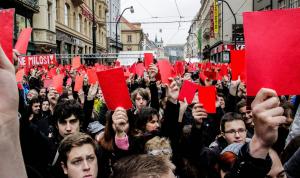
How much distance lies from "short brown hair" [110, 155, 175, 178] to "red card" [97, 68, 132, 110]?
1781mm

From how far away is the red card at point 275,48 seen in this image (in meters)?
1.51

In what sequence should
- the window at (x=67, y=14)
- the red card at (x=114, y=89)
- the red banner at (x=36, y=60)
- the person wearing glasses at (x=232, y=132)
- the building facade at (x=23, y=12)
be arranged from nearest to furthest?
the red card at (x=114, y=89)
the person wearing glasses at (x=232, y=132)
the red banner at (x=36, y=60)
the building facade at (x=23, y=12)
the window at (x=67, y=14)

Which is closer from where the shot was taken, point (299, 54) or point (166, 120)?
point (299, 54)

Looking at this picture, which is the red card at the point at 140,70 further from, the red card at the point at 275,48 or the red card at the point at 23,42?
the red card at the point at 275,48

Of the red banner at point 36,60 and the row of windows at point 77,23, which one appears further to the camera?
the row of windows at point 77,23

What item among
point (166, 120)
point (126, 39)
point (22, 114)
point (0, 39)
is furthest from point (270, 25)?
point (126, 39)

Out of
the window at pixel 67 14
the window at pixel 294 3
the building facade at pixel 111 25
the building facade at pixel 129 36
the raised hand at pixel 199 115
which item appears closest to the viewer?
the raised hand at pixel 199 115

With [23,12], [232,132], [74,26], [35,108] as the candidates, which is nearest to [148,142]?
[232,132]

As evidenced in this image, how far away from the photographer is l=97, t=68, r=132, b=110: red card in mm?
3404

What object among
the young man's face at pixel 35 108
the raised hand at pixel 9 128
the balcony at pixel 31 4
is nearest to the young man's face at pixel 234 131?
the raised hand at pixel 9 128

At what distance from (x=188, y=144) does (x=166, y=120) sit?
0.97 ft

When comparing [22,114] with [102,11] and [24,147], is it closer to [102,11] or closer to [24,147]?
[24,147]

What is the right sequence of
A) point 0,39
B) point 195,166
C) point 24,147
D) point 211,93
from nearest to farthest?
point 0,39 → point 24,147 → point 195,166 → point 211,93

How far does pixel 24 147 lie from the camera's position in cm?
254
